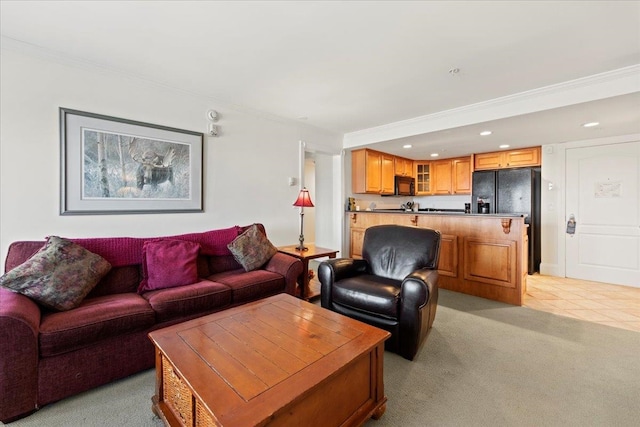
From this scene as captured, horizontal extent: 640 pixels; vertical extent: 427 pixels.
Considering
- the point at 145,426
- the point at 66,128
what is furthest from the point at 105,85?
the point at 145,426

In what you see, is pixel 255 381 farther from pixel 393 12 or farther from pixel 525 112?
pixel 525 112

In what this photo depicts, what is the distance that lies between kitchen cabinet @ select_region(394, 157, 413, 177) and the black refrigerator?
4.93ft

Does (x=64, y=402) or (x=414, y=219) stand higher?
(x=414, y=219)

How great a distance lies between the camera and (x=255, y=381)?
1144 millimetres

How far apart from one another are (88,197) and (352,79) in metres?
2.65

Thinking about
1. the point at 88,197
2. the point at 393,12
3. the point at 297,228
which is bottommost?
the point at 297,228

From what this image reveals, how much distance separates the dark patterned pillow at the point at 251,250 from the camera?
9.52ft

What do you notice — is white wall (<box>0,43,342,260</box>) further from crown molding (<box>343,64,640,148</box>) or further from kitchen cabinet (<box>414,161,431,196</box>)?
kitchen cabinet (<box>414,161,431,196</box>)

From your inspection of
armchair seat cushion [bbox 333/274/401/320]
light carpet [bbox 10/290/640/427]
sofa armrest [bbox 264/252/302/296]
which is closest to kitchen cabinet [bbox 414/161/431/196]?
light carpet [bbox 10/290/640/427]

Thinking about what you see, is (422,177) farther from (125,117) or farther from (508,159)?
(125,117)

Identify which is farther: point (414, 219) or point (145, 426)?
point (414, 219)

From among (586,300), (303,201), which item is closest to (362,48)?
(303,201)

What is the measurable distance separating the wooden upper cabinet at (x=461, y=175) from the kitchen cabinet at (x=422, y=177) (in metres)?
0.51

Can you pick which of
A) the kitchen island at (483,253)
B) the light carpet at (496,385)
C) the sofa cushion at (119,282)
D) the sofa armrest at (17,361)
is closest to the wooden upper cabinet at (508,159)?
the kitchen island at (483,253)
